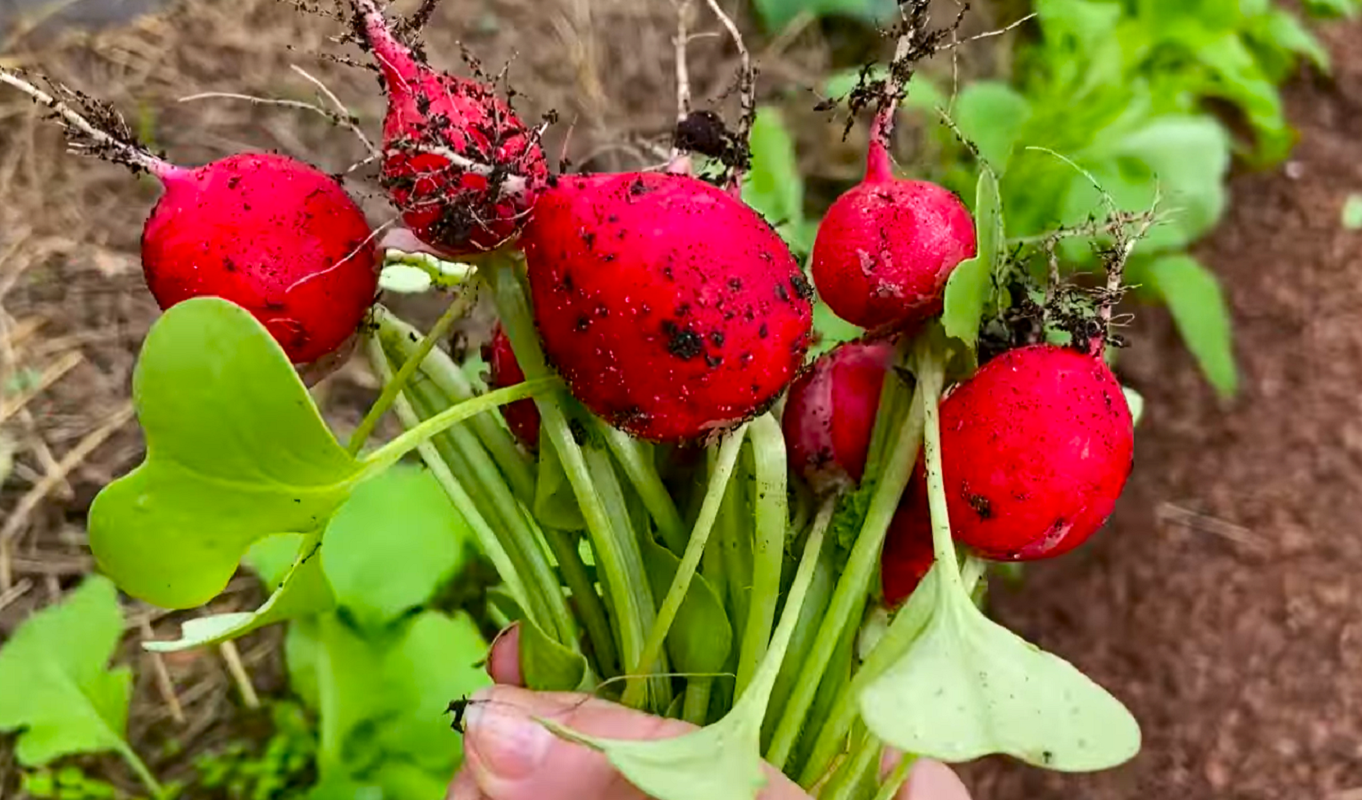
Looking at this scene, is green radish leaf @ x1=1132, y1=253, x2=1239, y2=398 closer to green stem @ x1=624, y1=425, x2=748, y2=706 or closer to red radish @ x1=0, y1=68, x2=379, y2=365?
green stem @ x1=624, y1=425, x2=748, y2=706

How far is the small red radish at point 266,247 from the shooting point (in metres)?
0.58

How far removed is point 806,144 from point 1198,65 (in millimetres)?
509

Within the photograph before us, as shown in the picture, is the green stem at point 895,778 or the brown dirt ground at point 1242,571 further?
the brown dirt ground at point 1242,571

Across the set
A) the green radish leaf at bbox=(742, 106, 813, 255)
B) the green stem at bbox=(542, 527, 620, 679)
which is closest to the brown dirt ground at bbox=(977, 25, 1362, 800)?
the green radish leaf at bbox=(742, 106, 813, 255)

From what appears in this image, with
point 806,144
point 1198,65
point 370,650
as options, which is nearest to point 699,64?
point 806,144

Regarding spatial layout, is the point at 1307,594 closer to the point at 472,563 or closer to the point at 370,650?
the point at 472,563

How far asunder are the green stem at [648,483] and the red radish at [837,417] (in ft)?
0.24

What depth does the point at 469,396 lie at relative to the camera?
71 centimetres

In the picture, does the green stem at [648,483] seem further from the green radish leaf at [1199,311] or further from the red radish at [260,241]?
the green radish leaf at [1199,311]

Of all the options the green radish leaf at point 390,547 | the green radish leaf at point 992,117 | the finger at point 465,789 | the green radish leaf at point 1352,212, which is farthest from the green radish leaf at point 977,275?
the green radish leaf at point 1352,212

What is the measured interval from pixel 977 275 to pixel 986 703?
187 millimetres

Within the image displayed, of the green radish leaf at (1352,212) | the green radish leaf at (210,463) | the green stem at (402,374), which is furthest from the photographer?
the green radish leaf at (1352,212)

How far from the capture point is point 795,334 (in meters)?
0.60

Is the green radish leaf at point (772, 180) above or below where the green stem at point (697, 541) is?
below
